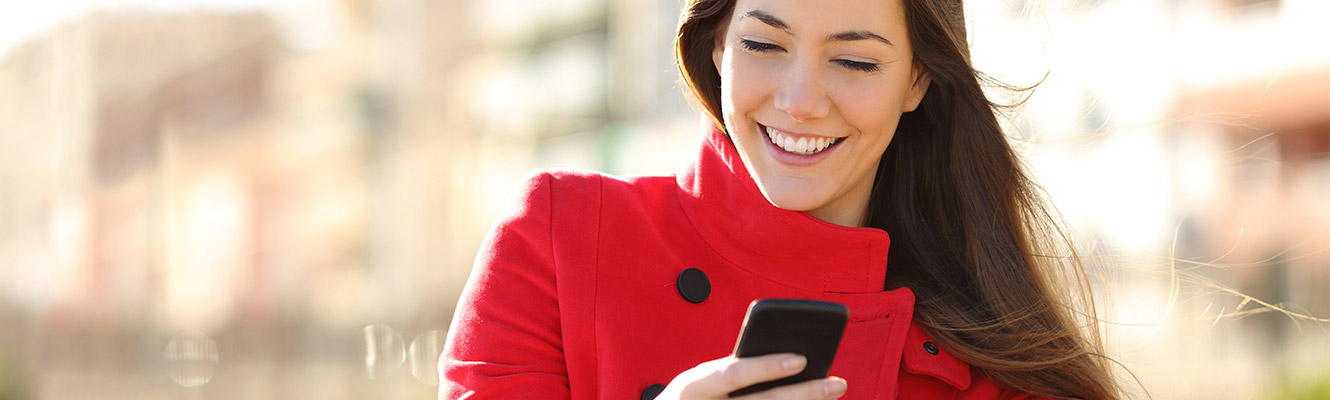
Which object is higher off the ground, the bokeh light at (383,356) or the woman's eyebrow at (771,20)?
the woman's eyebrow at (771,20)

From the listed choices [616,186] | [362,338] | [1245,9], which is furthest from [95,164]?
[1245,9]

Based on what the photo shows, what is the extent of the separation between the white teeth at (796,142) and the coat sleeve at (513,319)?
0.33 meters

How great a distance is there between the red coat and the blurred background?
0.57 metres

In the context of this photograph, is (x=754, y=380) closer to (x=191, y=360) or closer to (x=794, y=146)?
(x=794, y=146)

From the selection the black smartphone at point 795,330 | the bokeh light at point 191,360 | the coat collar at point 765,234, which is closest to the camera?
the black smartphone at point 795,330

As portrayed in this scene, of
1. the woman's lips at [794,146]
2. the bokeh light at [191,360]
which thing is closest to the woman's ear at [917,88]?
the woman's lips at [794,146]

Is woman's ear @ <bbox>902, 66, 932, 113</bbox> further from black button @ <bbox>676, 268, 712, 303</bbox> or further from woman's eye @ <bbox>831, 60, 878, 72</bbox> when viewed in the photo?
black button @ <bbox>676, 268, 712, 303</bbox>

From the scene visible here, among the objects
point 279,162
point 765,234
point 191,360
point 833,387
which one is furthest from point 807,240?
point 279,162

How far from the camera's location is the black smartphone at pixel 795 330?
136 cm

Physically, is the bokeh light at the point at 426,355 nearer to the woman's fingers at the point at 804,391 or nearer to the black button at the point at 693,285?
the black button at the point at 693,285

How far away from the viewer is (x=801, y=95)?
1911mm

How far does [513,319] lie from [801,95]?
508 mm

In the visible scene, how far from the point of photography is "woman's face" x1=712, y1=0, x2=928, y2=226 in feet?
6.33

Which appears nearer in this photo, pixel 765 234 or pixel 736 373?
pixel 736 373
